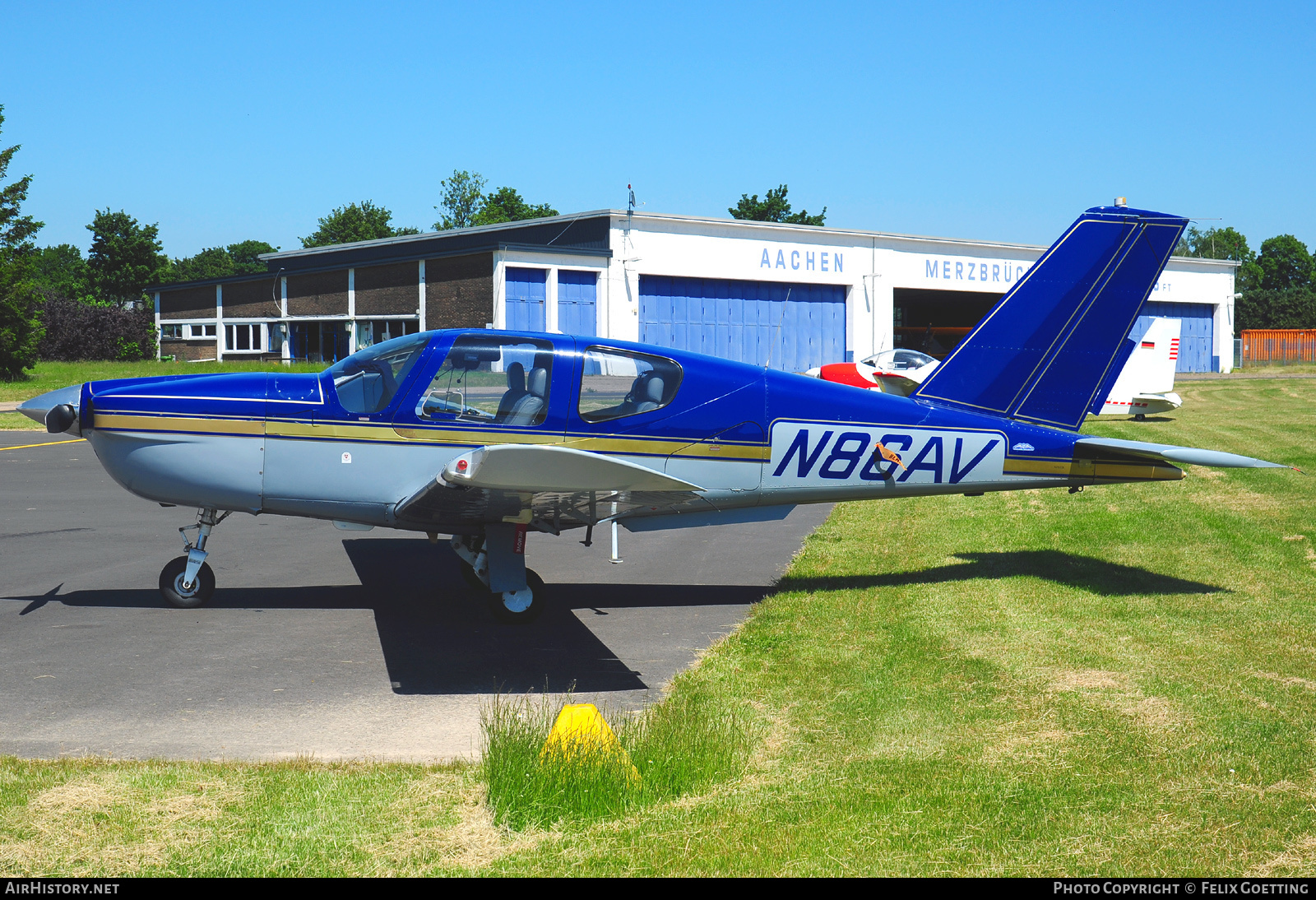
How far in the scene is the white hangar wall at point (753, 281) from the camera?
39312 millimetres

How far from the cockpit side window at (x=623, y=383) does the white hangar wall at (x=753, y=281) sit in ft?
94.6

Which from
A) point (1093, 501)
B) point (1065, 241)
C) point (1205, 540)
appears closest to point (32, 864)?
point (1065, 241)

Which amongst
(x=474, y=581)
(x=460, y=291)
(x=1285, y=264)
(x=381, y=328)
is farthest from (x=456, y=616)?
(x=1285, y=264)

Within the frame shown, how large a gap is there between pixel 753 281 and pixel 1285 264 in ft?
422

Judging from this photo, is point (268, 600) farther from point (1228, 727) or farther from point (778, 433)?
point (1228, 727)

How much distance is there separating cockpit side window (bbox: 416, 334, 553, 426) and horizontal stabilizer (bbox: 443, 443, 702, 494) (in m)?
1.61

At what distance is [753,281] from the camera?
1690 inches

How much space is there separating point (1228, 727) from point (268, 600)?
→ 22.2ft

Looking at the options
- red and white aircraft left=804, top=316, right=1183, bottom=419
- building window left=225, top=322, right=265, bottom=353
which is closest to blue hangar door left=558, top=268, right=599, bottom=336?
red and white aircraft left=804, top=316, right=1183, bottom=419

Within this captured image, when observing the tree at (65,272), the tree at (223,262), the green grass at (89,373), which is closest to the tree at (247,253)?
the tree at (223,262)

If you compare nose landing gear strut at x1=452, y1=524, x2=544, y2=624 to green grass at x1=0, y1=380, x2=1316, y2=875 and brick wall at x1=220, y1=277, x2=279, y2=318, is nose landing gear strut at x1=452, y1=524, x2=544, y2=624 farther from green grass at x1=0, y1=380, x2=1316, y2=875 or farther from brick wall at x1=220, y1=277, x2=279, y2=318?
brick wall at x1=220, y1=277, x2=279, y2=318

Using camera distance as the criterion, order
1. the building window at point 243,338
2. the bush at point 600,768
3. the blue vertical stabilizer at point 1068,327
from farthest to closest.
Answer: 1. the building window at point 243,338
2. the blue vertical stabilizer at point 1068,327
3. the bush at point 600,768

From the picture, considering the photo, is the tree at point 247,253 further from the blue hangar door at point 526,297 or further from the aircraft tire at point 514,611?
the aircraft tire at point 514,611

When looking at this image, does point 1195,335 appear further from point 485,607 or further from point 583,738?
point 583,738
